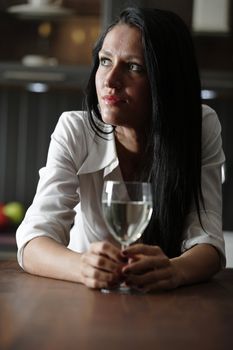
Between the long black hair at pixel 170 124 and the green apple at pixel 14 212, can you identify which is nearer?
the long black hair at pixel 170 124

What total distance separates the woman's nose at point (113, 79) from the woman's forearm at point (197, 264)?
0.38m

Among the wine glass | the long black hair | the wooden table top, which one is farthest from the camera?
the long black hair

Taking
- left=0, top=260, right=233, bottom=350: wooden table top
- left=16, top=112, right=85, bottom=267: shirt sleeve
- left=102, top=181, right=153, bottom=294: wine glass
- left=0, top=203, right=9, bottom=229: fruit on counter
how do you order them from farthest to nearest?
left=0, top=203, right=9, bottom=229: fruit on counter < left=16, top=112, right=85, bottom=267: shirt sleeve < left=102, top=181, right=153, bottom=294: wine glass < left=0, top=260, right=233, bottom=350: wooden table top

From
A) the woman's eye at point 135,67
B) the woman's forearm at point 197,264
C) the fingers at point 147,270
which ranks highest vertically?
the woman's eye at point 135,67

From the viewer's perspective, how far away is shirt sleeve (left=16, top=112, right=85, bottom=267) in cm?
148

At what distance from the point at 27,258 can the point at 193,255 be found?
319 mm

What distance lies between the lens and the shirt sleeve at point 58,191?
4.84 ft

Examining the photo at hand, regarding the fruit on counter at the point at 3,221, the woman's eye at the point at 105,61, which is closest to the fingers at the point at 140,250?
the woman's eye at the point at 105,61

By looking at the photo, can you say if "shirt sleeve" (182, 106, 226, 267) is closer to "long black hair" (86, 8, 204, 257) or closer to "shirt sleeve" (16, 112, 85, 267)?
"long black hair" (86, 8, 204, 257)

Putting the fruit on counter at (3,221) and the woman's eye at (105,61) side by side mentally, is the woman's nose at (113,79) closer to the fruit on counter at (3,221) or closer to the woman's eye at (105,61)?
the woman's eye at (105,61)

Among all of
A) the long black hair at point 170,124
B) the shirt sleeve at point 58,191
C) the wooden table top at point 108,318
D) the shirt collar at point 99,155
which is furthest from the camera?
the shirt collar at point 99,155

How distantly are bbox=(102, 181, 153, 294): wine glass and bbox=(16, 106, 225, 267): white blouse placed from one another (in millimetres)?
351

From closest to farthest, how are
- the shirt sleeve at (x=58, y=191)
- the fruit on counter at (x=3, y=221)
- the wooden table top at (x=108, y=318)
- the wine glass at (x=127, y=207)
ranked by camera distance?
the wooden table top at (x=108, y=318), the wine glass at (x=127, y=207), the shirt sleeve at (x=58, y=191), the fruit on counter at (x=3, y=221)

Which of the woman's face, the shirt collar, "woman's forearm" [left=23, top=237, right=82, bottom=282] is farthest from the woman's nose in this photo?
"woman's forearm" [left=23, top=237, right=82, bottom=282]
